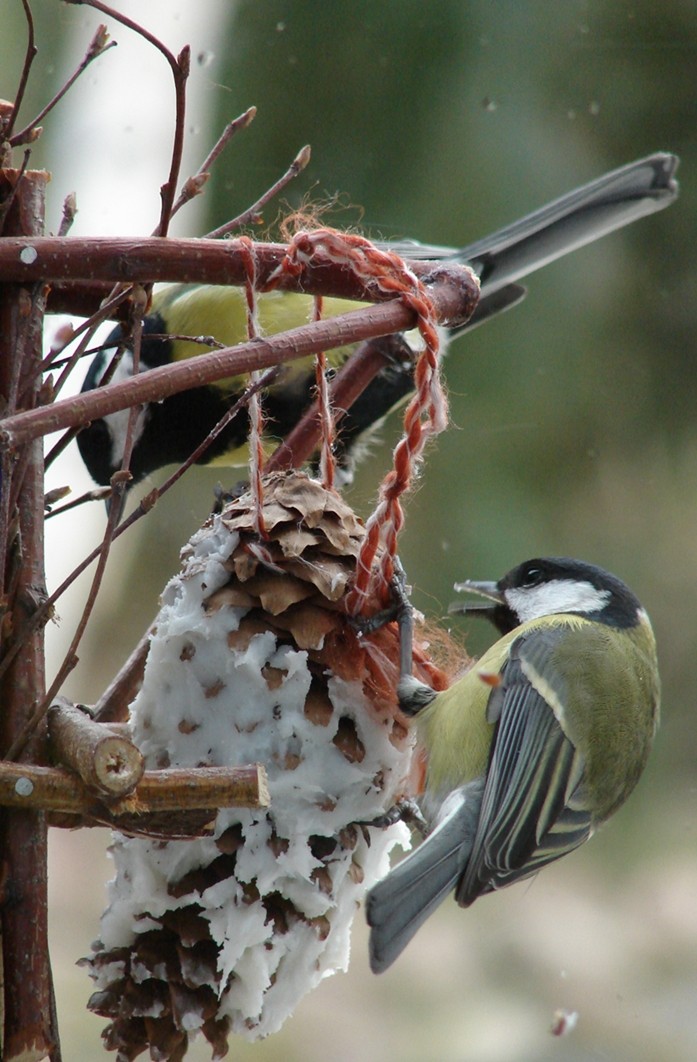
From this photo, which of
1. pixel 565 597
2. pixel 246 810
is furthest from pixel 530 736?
pixel 246 810

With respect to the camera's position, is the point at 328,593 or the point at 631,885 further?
the point at 631,885

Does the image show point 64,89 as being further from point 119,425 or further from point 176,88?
point 119,425

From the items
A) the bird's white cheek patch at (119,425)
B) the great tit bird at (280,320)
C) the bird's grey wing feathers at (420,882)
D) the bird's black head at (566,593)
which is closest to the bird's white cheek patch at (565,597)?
the bird's black head at (566,593)

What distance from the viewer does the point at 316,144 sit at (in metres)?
1.38

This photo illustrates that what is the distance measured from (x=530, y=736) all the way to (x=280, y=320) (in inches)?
20.7

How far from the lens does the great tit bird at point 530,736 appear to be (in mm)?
624

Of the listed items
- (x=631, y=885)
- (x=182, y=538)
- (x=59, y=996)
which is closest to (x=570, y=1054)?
(x=631, y=885)

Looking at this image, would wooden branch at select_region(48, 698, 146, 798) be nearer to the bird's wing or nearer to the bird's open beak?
the bird's wing

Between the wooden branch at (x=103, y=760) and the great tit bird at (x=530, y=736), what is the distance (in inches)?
6.9

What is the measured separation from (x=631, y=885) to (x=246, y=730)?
113cm

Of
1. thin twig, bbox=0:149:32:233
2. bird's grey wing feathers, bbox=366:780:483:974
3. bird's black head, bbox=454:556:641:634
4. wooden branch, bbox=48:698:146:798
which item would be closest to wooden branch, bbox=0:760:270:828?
wooden branch, bbox=48:698:146:798

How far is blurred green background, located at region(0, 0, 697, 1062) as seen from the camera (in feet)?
4.31

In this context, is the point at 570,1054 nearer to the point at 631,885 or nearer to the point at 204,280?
the point at 631,885

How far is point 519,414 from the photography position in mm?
1537
